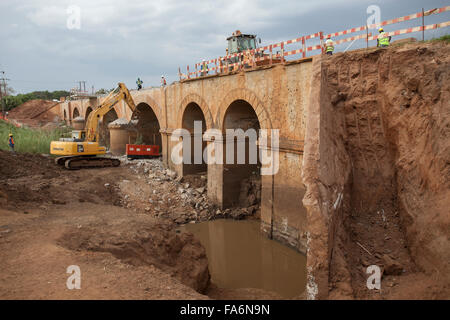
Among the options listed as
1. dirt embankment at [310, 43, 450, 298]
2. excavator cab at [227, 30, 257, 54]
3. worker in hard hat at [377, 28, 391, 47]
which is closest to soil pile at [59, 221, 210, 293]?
dirt embankment at [310, 43, 450, 298]

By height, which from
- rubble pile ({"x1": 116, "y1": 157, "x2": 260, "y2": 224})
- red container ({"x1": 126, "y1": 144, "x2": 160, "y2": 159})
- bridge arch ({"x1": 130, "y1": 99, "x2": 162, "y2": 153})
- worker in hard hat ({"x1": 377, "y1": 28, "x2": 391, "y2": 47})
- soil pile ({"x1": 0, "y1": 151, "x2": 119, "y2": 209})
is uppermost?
worker in hard hat ({"x1": 377, "y1": 28, "x2": 391, "y2": 47})

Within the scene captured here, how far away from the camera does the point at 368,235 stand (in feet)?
13.0

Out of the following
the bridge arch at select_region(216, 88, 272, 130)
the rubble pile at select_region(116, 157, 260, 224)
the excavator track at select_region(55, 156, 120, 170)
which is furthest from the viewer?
the excavator track at select_region(55, 156, 120, 170)

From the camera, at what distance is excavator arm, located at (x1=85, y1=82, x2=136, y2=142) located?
15367mm

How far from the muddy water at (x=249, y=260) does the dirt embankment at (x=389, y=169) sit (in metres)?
3.73

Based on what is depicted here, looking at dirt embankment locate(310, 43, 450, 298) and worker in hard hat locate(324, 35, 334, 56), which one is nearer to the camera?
dirt embankment locate(310, 43, 450, 298)

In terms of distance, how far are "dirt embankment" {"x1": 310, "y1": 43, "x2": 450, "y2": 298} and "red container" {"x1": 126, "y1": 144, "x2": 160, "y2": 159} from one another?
1433 centimetres

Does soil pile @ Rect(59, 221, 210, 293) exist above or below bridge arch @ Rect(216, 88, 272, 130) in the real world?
below

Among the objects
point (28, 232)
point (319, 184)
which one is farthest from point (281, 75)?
point (28, 232)

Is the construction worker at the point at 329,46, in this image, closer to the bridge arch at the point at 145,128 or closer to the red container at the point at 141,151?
the red container at the point at 141,151

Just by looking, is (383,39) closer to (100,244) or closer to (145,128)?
(100,244)

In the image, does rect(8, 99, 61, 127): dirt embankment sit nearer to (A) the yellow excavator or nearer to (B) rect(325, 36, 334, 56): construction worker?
(A) the yellow excavator

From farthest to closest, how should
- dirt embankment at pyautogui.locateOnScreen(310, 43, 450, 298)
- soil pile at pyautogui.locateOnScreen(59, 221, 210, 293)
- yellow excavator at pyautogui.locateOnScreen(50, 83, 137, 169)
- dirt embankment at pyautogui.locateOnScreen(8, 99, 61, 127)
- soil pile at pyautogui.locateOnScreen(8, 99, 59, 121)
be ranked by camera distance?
1. soil pile at pyautogui.locateOnScreen(8, 99, 59, 121)
2. dirt embankment at pyautogui.locateOnScreen(8, 99, 61, 127)
3. yellow excavator at pyautogui.locateOnScreen(50, 83, 137, 169)
4. soil pile at pyautogui.locateOnScreen(59, 221, 210, 293)
5. dirt embankment at pyautogui.locateOnScreen(310, 43, 450, 298)

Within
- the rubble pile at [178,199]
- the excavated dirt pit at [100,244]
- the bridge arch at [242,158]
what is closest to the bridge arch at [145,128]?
the rubble pile at [178,199]
